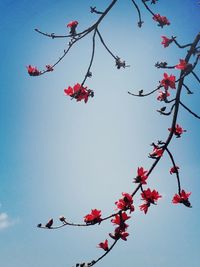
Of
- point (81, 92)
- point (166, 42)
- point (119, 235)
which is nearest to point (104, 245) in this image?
point (119, 235)

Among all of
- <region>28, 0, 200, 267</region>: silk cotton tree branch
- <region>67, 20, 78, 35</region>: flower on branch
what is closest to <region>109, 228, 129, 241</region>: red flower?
<region>28, 0, 200, 267</region>: silk cotton tree branch

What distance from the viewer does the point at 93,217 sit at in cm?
458

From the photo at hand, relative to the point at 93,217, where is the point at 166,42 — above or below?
above

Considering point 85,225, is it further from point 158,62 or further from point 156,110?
point 158,62

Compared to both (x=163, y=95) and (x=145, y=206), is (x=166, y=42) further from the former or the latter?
(x=145, y=206)

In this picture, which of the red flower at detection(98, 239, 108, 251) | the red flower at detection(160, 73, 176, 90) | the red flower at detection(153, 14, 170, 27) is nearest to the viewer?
the red flower at detection(98, 239, 108, 251)

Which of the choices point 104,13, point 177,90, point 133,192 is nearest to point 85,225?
point 133,192

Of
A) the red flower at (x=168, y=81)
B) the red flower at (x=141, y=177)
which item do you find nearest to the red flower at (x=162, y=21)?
the red flower at (x=168, y=81)

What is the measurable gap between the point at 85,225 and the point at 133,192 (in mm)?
712

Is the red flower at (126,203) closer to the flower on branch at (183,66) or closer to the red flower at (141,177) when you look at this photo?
the red flower at (141,177)

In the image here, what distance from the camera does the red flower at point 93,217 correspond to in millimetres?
4568

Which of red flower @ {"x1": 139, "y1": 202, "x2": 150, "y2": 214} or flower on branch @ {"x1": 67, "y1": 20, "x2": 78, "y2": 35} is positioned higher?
flower on branch @ {"x1": 67, "y1": 20, "x2": 78, "y2": 35}

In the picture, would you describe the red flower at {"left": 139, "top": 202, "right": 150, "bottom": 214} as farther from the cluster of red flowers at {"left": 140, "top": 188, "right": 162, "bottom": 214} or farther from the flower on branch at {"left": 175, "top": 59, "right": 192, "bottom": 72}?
the flower on branch at {"left": 175, "top": 59, "right": 192, "bottom": 72}

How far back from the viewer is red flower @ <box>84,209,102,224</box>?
15.0 ft
